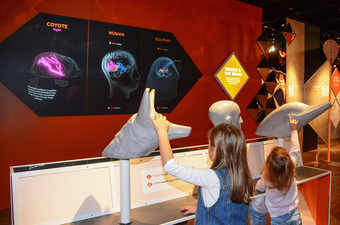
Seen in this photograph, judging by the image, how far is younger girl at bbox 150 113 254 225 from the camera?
126 cm

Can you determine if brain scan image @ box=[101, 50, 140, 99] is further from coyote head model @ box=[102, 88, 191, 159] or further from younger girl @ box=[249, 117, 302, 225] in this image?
younger girl @ box=[249, 117, 302, 225]

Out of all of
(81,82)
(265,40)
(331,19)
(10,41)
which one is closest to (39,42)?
(10,41)

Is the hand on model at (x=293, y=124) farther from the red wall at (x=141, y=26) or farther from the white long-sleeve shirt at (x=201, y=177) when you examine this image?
the red wall at (x=141, y=26)

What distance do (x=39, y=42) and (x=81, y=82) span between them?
70 centimetres

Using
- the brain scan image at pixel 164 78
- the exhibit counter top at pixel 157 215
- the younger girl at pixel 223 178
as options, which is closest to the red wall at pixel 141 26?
the brain scan image at pixel 164 78

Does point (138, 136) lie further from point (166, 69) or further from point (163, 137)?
point (166, 69)

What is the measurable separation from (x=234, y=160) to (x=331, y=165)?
5.46 metres

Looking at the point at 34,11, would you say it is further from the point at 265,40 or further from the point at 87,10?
the point at 265,40

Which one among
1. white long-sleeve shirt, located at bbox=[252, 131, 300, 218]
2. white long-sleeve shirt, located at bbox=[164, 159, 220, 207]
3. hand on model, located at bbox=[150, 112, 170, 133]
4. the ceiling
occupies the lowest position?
white long-sleeve shirt, located at bbox=[252, 131, 300, 218]

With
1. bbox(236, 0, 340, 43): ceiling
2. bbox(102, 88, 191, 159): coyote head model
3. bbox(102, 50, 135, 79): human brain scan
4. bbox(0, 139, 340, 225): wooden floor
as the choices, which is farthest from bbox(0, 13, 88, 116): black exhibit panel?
bbox(236, 0, 340, 43): ceiling

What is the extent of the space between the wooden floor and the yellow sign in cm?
232

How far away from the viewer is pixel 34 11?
3152 mm

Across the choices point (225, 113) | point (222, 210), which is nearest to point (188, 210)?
point (222, 210)

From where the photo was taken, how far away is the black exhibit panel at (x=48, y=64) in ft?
10.1
